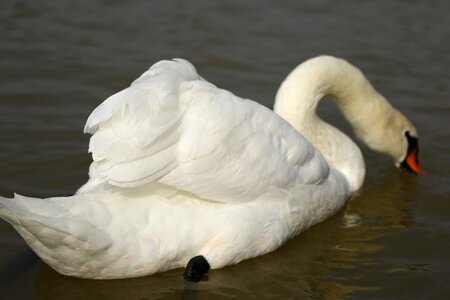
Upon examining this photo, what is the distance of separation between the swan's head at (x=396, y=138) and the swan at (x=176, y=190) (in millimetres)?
1301

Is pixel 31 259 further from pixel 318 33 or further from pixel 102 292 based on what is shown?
pixel 318 33

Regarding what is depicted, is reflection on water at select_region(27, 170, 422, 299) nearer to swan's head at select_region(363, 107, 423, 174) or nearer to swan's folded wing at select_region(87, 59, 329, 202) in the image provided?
swan's folded wing at select_region(87, 59, 329, 202)

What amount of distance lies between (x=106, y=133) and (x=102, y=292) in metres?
0.99

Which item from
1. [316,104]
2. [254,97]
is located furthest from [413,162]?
[254,97]

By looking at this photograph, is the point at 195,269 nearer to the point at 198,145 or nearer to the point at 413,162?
the point at 198,145

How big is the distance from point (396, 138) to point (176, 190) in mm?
2672

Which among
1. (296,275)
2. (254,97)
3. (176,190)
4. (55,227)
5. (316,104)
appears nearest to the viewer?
(55,227)

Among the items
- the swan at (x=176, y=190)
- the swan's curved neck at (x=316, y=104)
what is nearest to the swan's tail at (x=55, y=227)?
the swan at (x=176, y=190)

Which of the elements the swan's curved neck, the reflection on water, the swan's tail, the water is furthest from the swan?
the swan's curved neck

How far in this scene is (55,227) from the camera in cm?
433

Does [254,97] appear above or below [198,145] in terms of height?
below

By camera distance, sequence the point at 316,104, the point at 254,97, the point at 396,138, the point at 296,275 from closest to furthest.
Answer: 1. the point at 296,275
2. the point at 316,104
3. the point at 396,138
4. the point at 254,97

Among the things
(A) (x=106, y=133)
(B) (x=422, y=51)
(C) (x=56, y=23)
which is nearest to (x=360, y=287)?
(A) (x=106, y=133)

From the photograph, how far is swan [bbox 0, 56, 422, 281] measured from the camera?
4578 millimetres
